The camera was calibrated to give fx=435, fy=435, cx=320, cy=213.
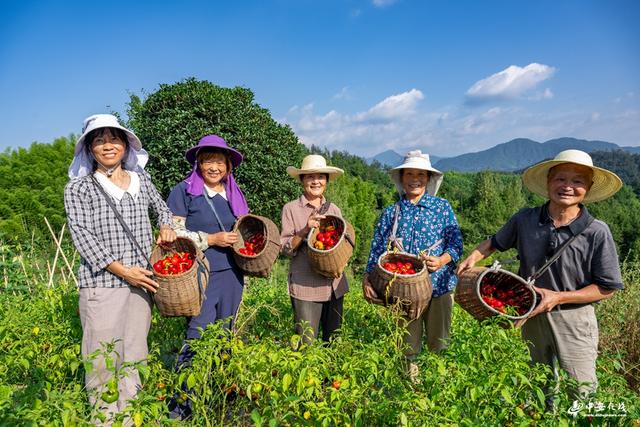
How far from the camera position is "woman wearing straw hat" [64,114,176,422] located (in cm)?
222

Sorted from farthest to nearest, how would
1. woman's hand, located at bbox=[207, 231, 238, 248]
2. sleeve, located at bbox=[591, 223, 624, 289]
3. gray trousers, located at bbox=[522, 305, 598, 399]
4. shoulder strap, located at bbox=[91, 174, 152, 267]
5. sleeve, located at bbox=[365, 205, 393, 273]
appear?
1. sleeve, located at bbox=[365, 205, 393, 273]
2. woman's hand, located at bbox=[207, 231, 238, 248]
3. shoulder strap, located at bbox=[91, 174, 152, 267]
4. gray trousers, located at bbox=[522, 305, 598, 399]
5. sleeve, located at bbox=[591, 223, 624, 289]

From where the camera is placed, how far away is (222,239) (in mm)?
2645

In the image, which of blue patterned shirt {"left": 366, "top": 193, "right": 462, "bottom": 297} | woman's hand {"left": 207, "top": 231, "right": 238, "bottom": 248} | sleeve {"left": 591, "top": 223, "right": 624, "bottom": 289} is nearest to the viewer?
sleeve {"left": 591, "top": 223, "right": 624, "bottom": 289}

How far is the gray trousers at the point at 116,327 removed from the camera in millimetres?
2234

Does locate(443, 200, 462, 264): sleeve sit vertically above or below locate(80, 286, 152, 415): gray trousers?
above

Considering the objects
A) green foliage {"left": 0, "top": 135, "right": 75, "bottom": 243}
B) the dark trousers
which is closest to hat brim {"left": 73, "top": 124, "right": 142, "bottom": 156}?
the dark trousers

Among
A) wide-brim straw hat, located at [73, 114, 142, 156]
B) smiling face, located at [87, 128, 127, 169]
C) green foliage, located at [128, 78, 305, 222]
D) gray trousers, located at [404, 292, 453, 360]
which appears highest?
green foliage, located at [128, 78, 305, 222]

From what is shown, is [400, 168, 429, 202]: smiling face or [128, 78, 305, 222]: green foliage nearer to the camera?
[400, 168, 429, 202]: smiling face

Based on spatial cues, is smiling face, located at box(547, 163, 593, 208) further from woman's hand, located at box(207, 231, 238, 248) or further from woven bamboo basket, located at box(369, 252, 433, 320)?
woman's hand, located at box(207, 231, 238, 248)

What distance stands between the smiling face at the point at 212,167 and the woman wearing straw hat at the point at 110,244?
426mm

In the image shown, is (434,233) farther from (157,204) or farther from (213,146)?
(157,204)

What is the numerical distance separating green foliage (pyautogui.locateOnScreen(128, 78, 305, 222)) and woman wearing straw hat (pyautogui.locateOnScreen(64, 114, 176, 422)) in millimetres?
4199

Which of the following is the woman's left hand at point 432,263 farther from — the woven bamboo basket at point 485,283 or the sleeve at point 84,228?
the sleeve at point 84,228

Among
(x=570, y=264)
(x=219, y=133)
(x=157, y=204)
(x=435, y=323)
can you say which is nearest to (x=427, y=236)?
(x=435, y=323)
